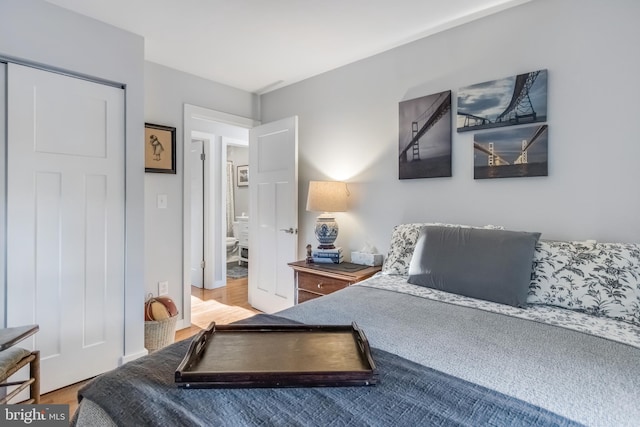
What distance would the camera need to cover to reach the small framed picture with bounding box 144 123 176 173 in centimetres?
277

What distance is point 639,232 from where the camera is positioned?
64.1 inches

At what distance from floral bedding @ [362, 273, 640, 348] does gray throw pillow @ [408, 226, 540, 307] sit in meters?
0.05

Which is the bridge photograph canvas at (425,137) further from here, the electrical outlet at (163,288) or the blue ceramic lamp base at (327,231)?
the electrical outlet at (163,288)

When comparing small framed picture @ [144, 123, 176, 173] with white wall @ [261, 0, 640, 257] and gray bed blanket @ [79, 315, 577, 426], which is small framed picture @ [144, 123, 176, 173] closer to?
white wall @ [261, 0, 640, 257]

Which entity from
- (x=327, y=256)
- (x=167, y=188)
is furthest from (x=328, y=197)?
(x=167, y=188)

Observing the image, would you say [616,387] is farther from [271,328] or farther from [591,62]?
[591,62]

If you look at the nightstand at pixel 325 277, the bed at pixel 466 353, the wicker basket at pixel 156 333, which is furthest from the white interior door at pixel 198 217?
the bed at pixel 466 353

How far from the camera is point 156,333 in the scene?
255cm

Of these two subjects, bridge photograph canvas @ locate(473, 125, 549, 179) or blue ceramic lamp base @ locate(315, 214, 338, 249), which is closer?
bridge photograph canvas @ locate(473, 125, 549, 179)

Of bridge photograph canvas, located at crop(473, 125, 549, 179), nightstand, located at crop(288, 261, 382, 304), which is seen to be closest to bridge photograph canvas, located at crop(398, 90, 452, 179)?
bridge photograph canvas, located at crop(473, 125, 549, 179)

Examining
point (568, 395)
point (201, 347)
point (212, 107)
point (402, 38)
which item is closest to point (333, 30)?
point (402, 38)

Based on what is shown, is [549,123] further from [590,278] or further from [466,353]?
[466,353]

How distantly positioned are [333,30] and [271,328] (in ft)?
6.78

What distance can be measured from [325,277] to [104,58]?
6.95 feet
